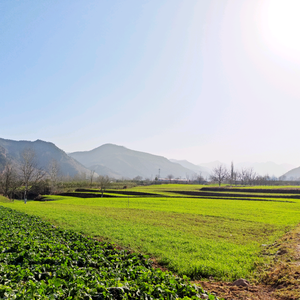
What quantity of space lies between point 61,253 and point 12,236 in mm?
5399

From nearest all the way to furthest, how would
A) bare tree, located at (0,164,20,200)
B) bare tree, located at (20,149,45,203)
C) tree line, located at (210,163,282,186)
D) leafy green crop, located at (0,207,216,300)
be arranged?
Answer: 1. leafy green crop, located at (0,207,216,300)
2. bare tree, located at (20,149,45,203)
3. bare tree, located at (0,164,20,200)
4. tree line, located at (210,163,282,186)

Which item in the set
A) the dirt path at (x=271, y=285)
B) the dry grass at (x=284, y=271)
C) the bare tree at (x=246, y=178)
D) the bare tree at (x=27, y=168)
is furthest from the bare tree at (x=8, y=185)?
the bare tree at (x=246, y=178)

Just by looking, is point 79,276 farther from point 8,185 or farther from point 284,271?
point 8,185

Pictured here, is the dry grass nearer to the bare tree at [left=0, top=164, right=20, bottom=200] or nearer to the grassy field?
the grassy field

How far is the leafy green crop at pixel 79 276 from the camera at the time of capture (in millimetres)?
6139

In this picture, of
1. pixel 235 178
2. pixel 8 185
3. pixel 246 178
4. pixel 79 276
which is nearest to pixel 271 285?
pixel 79 276

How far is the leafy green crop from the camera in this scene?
6.14 m

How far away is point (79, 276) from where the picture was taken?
725cm

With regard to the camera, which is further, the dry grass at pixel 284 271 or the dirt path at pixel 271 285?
the dry grass at pixel 284 271

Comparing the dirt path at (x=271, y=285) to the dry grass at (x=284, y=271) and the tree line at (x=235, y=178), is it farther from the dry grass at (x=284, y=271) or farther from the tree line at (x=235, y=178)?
the tree line at (x=235, y=178)

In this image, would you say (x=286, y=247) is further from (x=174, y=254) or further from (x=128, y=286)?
(x=128, y=286)

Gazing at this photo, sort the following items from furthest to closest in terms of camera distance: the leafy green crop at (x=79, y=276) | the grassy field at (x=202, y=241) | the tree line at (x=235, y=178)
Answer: the tree line at (x=235, y=178) → the grassy field at (x=202, y=241) → the leafy green crop at (x=79, y=276)

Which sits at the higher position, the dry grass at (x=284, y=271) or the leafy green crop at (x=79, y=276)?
the leafy green crop at (x=79, y=276)

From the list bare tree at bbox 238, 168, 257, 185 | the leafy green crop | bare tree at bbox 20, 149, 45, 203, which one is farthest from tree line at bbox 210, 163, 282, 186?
the leafy green crop
